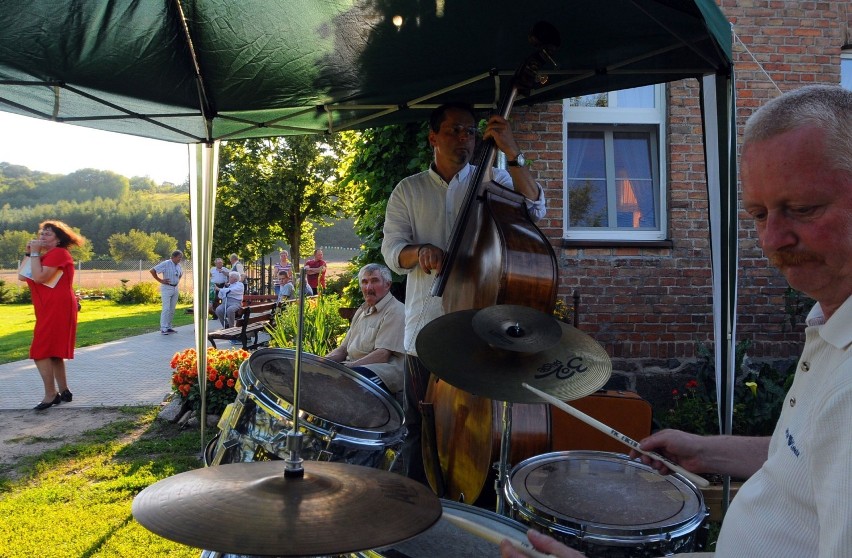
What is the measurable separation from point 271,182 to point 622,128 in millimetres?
18435

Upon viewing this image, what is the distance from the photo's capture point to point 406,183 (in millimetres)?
3824

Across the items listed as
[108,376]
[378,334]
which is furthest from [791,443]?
[108,376]

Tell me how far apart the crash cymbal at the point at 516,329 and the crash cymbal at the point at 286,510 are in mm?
620

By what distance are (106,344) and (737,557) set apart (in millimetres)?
14980

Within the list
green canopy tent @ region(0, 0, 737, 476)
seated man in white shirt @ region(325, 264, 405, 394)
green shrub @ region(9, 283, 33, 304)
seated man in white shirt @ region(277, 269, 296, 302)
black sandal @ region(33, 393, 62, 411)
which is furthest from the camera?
green shrub @ region(9, 283, 33, 304)

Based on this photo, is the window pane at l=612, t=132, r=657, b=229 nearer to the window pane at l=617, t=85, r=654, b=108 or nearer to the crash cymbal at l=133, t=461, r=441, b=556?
the window pane at l=617, t=85, r=654, b=108

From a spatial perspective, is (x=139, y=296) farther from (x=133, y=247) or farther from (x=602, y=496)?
(x=133, y=247)

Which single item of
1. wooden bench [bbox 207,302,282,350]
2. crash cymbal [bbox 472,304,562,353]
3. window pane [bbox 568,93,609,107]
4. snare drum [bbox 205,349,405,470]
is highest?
window pane [bbox 568,93,609,107]

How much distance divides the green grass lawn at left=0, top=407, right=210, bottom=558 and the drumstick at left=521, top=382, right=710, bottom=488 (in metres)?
2.68

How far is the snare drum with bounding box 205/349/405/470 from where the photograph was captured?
2434 millimetres

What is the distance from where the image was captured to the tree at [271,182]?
75.4 ft

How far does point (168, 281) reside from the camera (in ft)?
47.8

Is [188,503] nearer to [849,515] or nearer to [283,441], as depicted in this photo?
[283,441]

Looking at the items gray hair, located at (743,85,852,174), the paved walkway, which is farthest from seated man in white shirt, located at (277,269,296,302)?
gray hair, located at (743,85,852,174)
